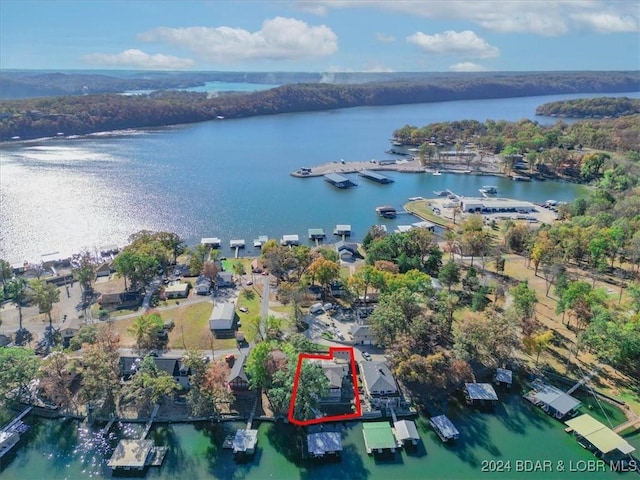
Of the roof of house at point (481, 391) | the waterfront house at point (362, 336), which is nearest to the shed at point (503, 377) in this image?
the roof of house at point (481, 391)

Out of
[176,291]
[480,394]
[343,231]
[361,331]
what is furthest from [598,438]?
[343,231]

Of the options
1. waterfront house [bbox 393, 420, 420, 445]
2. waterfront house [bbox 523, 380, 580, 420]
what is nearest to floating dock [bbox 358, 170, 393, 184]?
waterfront house [bbox 523, 380, 580, 420]

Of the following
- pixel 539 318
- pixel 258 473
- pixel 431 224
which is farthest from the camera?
pixel 431 224

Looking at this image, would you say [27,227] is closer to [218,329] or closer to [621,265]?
[218,329]

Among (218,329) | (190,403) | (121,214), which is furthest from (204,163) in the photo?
(190,403)

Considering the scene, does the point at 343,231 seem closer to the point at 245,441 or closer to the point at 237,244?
the point at 237,244

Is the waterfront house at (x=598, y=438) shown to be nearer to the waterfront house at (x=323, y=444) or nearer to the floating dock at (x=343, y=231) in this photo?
the waterfront house at (x=323, y=444)
